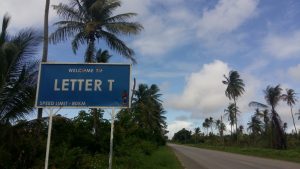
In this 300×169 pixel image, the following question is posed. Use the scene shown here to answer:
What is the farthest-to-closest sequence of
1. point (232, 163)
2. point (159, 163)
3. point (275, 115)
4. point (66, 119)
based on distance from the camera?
point (275, 115)
point (232, 163)
point (159, 163)
point (66, 119)

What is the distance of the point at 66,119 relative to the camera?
15586 millimetres

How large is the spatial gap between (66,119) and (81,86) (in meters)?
8.80

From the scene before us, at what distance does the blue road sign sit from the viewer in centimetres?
714

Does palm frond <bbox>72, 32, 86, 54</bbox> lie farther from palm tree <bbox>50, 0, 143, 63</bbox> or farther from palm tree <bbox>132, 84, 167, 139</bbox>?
palm tree <bbox>132, 84, 167, 139</bbox>

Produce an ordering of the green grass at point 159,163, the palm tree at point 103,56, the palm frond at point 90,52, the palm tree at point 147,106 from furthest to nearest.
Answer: the palm tree at point 147,106, the palm tree at point 103,56, the palm frond at point 90,52, the green grass at point 159,163

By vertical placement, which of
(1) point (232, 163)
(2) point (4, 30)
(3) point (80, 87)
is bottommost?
(1) point (232, 163)

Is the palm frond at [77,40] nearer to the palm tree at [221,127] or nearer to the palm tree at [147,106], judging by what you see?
the palm tree at [147,106]

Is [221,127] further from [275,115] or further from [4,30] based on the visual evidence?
[4,30]

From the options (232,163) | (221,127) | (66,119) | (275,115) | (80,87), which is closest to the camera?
(80,87)

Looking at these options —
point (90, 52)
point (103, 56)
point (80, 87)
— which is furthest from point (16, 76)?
point (103, 56)

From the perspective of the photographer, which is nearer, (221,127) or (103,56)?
(103,56)

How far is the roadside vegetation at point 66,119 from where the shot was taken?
1091cm

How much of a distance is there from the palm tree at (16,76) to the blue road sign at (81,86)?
3965 mm

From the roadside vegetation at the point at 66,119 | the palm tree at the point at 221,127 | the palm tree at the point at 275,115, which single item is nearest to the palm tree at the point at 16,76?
the roadside vegetation at the point at 66,119
